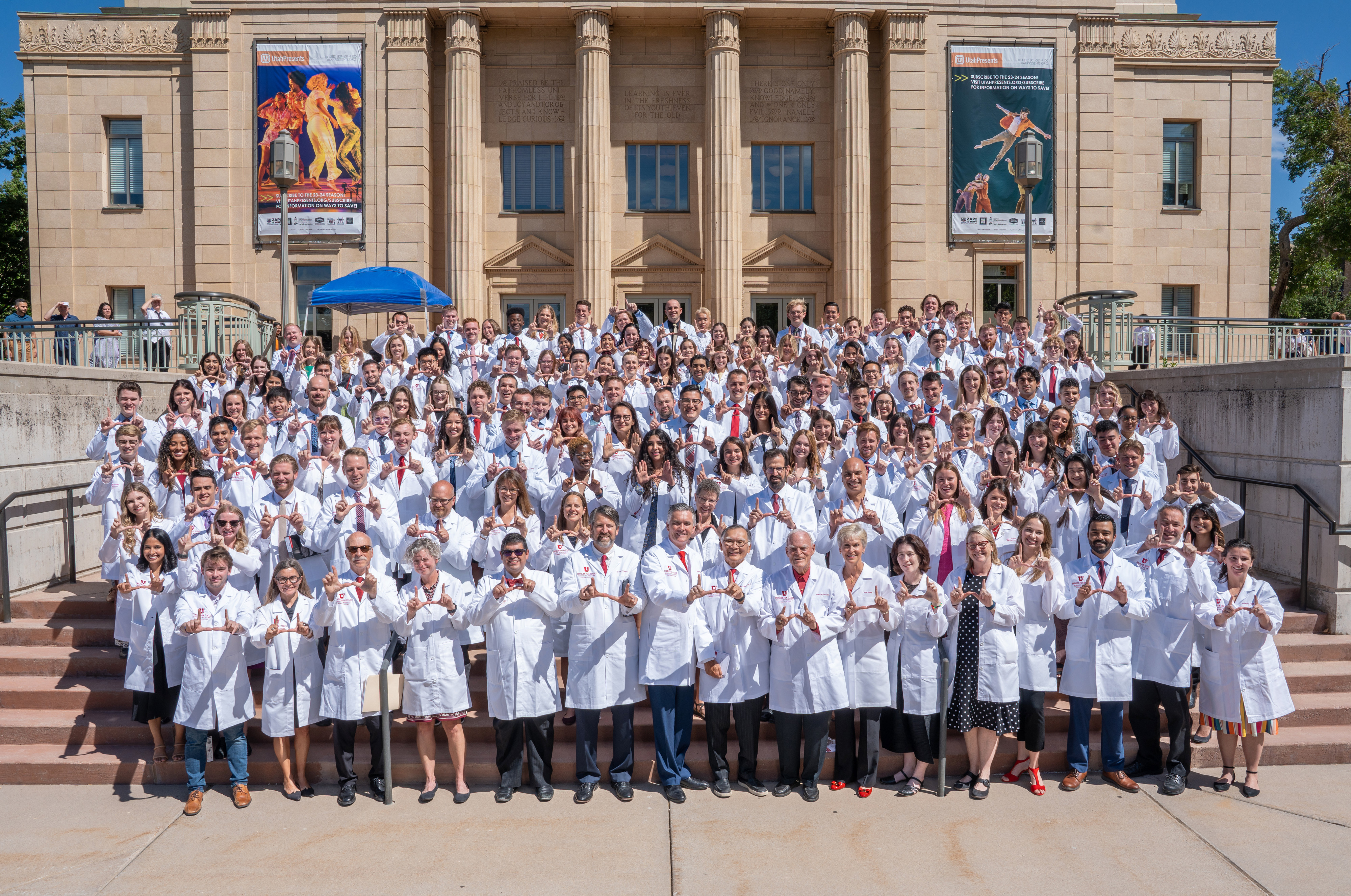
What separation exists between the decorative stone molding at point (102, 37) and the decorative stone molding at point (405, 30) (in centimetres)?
526

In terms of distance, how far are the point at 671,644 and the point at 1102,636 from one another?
3.14m

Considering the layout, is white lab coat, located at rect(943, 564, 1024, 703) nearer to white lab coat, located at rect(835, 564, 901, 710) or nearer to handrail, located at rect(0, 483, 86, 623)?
white lab coat, located at rect(835, 564, 901, 710)

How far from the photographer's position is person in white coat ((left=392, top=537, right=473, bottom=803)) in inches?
261

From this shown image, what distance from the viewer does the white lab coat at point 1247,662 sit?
6680 millimetres

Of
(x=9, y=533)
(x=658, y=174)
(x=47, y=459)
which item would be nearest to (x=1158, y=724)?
(x=9, y=533)

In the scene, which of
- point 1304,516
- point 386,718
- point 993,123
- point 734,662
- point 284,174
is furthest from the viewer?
point 993,123

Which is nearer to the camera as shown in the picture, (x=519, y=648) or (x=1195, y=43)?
(x=519, y=648)

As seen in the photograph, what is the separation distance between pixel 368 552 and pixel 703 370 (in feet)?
17.1

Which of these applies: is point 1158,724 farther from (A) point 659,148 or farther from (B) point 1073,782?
(A) point 659,148

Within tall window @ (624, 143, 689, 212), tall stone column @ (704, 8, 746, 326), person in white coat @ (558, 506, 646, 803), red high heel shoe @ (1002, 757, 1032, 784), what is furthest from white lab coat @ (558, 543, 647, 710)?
tall window @ (624, 143, 689, 212)

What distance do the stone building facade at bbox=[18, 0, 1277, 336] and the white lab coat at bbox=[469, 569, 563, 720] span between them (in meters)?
17.0

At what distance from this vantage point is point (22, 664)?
8234 millimetres

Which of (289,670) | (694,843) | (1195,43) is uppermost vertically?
(1195,43)

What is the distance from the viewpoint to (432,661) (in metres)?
6.69
